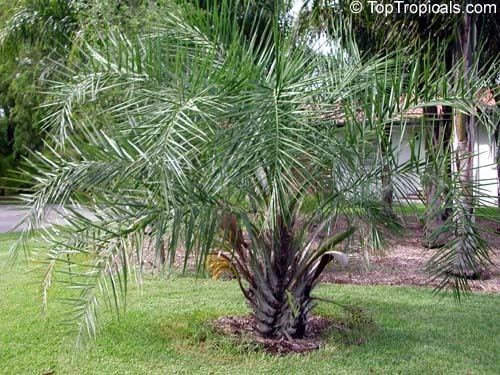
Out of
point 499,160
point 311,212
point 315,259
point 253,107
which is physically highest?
→ point 253,107

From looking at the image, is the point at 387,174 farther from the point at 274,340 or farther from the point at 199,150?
the point at 274,340

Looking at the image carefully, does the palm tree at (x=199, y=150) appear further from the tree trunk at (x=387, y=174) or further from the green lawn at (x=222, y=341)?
the green lawn at (x=222, y=341)

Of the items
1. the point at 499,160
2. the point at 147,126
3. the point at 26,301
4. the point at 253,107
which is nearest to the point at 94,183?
the point at 147,126

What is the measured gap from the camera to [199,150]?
10.9 ft

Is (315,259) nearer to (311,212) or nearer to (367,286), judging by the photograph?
(311,212)

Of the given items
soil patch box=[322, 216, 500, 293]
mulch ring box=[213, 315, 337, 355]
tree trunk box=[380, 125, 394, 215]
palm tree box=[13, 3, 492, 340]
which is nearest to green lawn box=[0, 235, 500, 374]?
mulch ring box=[213, 315, 337, 355]

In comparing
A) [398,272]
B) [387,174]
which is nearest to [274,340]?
[387,174]

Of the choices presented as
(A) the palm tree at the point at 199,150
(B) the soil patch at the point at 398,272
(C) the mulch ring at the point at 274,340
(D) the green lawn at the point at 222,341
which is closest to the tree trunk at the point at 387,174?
(A) the palm tree at the point at 199,150

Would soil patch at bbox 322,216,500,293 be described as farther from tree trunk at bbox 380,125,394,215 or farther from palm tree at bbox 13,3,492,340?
palm tree at bbox 13,3,492,340

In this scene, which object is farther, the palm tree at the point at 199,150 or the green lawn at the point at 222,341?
the green lawn at the point at 222,341

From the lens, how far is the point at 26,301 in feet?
21.9

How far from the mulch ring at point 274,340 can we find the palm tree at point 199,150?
4.05 ft

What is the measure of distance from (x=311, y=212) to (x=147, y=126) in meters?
1.52

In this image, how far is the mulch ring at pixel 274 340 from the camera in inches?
190
